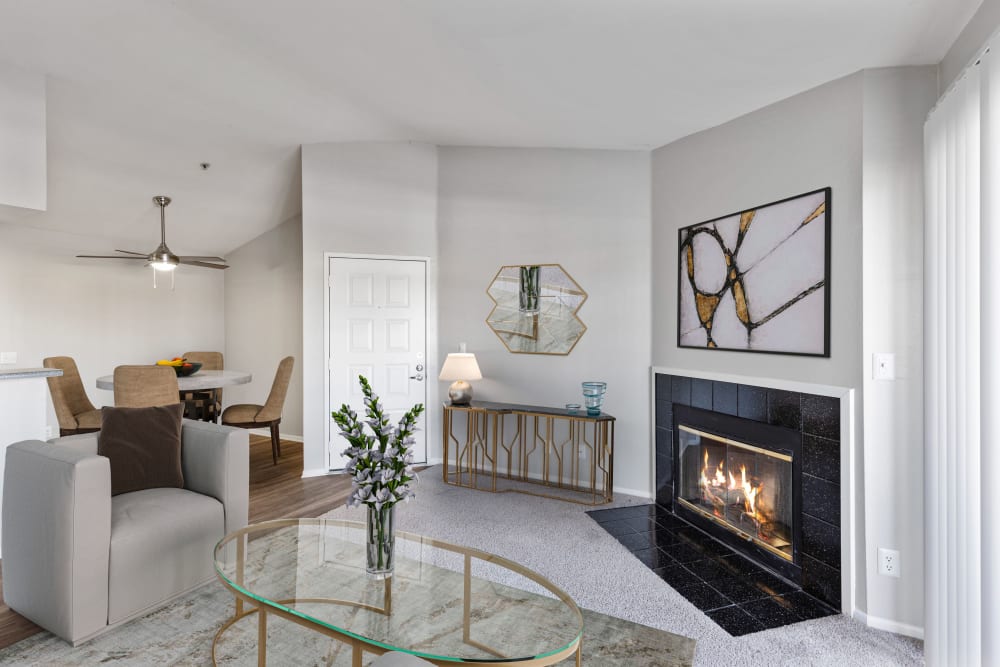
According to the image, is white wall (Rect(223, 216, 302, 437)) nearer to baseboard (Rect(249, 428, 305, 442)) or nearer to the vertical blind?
baseboard (Rect(249, 428, 305, 442))

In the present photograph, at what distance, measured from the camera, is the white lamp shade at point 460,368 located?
4234 millimetres

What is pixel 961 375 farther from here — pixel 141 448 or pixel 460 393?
pixel 141 448

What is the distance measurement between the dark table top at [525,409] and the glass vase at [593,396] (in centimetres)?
4

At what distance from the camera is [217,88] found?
356 cm

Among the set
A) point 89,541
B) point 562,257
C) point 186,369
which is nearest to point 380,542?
point 89,541

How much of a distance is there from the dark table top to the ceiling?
195 cm

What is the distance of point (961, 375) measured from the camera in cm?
193

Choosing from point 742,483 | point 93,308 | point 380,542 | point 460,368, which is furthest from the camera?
point 93,308

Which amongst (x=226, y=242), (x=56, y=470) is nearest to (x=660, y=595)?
(x=56, y=470)

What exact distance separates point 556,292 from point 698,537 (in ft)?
6.61

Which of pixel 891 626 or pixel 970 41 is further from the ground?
pixel 970 41

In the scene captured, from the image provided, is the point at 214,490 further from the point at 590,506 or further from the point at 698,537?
the point at 698,537

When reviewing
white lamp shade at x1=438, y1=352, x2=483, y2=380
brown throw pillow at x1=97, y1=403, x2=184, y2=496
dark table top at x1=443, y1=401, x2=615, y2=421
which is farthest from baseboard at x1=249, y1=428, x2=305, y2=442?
brown throw pillow at x1=97, y1=403, x2=184, y2=496

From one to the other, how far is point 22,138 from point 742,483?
465cm
